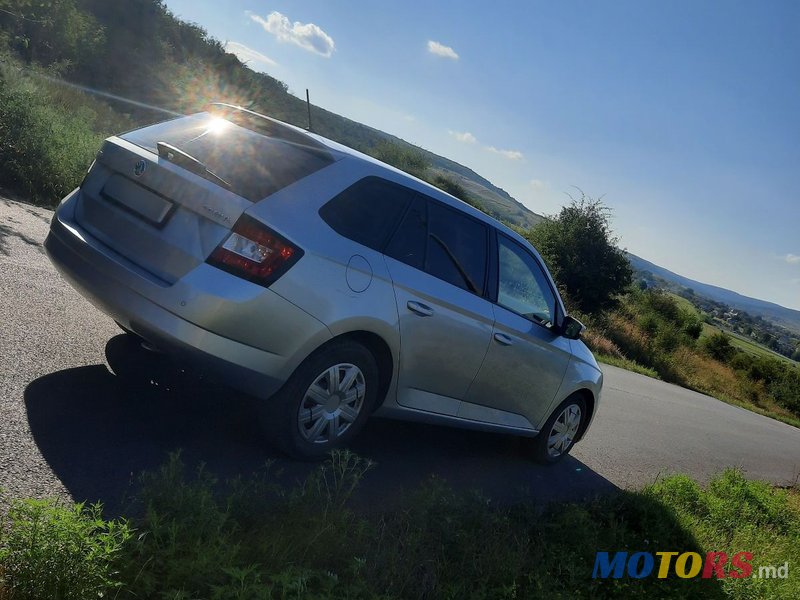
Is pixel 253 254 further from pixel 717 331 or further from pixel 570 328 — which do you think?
pixel 717 331

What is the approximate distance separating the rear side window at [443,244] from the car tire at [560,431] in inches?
71.5

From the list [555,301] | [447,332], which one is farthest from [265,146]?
[555,301]

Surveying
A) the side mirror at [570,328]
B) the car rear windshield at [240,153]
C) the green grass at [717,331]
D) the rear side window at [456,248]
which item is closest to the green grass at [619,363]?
the side mirror at [570,328]

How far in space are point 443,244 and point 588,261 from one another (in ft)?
95.0

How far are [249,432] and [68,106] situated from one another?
670 inches

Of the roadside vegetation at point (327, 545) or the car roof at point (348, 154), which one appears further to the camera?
the car roof at point (348, 154)

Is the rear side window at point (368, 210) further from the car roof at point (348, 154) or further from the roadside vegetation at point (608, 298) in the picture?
the roadside vegetation at point (608, 298)

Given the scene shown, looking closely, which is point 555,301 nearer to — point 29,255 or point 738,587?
point 738,587

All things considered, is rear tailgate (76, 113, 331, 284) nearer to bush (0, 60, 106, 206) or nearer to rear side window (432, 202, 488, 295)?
rear side window (432, 202, 488, 295)

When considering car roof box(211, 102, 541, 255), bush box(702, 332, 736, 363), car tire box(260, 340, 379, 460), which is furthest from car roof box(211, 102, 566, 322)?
bush box(702, 332, 736, 363)

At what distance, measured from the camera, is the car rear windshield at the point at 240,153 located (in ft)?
12.5

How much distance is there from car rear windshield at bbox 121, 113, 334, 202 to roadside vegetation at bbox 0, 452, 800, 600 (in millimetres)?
1593

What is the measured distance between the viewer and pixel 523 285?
219 inches

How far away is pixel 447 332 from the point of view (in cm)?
454
